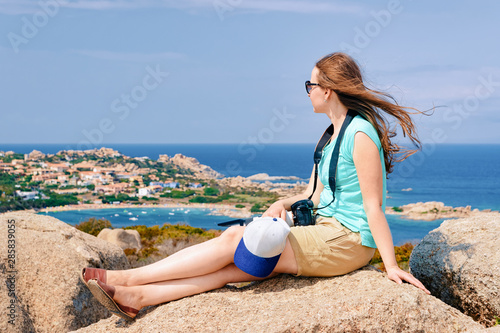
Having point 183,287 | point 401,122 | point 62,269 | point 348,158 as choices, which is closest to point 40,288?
point 62,269

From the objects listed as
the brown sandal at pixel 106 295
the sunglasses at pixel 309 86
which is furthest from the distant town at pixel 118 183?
the brown sandal at pixel 106 295

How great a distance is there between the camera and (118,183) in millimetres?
37594

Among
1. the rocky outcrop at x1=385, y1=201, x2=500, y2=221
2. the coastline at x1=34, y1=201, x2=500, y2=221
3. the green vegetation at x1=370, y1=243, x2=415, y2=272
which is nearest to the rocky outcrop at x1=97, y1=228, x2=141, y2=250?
the green vegetation at x1=370, y1=243, x2=415, y2=272

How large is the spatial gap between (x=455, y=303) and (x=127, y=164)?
122 feet

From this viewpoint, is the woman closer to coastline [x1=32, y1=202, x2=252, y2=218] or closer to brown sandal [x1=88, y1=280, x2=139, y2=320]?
brown sandal [x1=88, y1=280, x2=139, y2=320]

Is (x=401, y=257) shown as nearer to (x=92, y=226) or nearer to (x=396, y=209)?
(x=92, y=226)

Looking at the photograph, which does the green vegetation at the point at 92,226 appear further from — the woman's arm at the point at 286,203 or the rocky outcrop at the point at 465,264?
the rocky outcrop at the point at 465,264

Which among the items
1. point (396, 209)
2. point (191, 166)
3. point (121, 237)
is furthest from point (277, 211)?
point (191, 166)

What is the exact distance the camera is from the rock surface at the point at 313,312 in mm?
3209

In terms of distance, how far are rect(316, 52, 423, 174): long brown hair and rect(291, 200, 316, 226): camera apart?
77 centimetres

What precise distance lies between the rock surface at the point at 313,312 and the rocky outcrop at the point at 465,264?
2.08 ft

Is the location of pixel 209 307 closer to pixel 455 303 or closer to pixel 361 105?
pixel 361 105

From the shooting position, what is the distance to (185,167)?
43.7 meters

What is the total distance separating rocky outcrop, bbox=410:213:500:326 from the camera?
13.0ft
